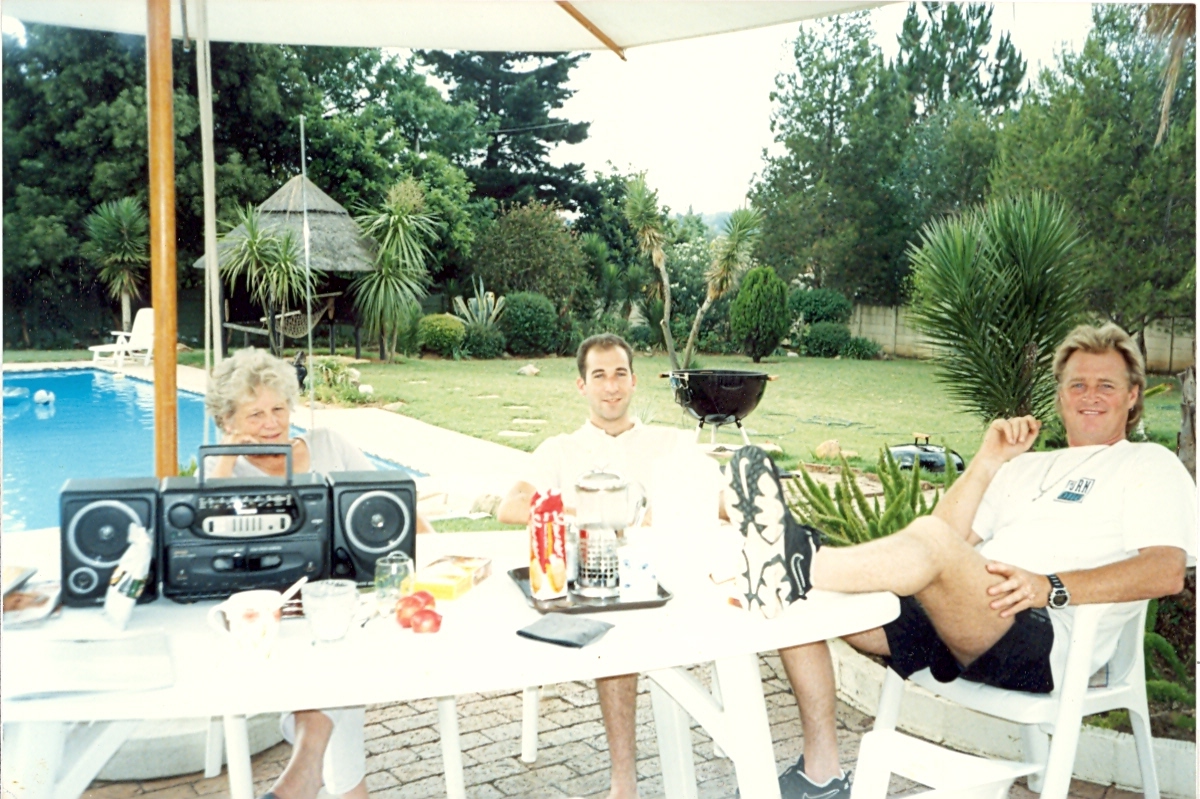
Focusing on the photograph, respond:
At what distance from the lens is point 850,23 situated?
7535mm

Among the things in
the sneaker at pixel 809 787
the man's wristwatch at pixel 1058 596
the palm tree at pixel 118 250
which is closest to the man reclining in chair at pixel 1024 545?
the man's wristwatch at pixel 1058 596

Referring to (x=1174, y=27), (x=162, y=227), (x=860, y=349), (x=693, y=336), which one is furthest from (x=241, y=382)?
(x=860, y=349)

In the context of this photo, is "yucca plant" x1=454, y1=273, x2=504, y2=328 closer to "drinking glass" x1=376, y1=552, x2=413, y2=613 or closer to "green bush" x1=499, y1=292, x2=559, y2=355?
"green bush" x1=499, y1=292, x2=559, y2=355

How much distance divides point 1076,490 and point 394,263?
19.7 ft

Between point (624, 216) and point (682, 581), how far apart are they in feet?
20.1

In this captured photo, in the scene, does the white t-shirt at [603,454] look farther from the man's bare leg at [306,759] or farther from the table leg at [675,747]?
the man's bare leg at [306,759]

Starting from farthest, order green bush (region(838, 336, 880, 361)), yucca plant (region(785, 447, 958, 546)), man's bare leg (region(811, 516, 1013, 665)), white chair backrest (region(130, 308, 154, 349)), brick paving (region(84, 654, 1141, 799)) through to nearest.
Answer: green bush (region(838, 336, 880, 361)) < white chair backrest (region(130, 308, 154, 349)) < yucca plant (region(785, 447, 958, 546)) < brick paving (region(84, 654, 1141, 799)) < man's bare leg (region(811, 516, 1013, 665))

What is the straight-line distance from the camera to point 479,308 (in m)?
7.41

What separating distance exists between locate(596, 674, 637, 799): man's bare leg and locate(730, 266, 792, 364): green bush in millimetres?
5731

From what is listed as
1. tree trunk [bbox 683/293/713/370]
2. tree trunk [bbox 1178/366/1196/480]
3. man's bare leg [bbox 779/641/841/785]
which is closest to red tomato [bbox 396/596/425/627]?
man's bare leg [bbox 779/641/841/785]

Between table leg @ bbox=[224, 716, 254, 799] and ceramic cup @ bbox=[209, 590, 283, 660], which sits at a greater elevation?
ceramic cup @ bbox=[209, 590, 283, 660]

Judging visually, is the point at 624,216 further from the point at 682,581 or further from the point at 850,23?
the point at 682,581

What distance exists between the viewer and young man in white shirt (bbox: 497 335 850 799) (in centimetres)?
185

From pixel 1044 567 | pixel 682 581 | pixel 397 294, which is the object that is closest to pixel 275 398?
pixel 682 581
